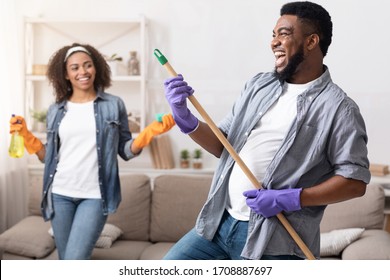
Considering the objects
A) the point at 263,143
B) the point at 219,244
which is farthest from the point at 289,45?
the point at 219,244

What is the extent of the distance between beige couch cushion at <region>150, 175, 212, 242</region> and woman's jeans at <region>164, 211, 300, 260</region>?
106 cm

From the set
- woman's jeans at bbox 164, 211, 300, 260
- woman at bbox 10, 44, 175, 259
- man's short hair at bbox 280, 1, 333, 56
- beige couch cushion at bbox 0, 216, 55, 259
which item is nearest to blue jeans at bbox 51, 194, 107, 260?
woman at bbox 10, 44, 175, 259

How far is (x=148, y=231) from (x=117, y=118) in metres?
0.67

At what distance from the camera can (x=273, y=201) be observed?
1.44m

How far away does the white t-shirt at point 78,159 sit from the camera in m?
2.08

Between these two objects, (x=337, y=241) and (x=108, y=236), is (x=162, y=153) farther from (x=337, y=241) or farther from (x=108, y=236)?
(x=337, y=241)

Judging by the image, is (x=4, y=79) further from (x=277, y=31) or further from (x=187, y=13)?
(x=277, y=31)

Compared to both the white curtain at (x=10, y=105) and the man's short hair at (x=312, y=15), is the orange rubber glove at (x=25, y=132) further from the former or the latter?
the man's short hair at (x=312, y=15)

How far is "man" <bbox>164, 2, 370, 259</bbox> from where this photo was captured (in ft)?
4.62


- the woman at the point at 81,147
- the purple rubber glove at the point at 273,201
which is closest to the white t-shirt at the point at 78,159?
the woman at the point at 81,147

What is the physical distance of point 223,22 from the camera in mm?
2617

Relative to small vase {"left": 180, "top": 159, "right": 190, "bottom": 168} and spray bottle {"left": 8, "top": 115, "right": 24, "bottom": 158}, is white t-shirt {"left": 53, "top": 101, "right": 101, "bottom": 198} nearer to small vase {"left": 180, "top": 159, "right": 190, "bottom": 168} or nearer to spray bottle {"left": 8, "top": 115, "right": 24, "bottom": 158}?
spray bottle {"left": 8, "top": 115, "right": 24, "bottom": 158}

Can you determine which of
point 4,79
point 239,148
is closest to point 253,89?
point 239,148
